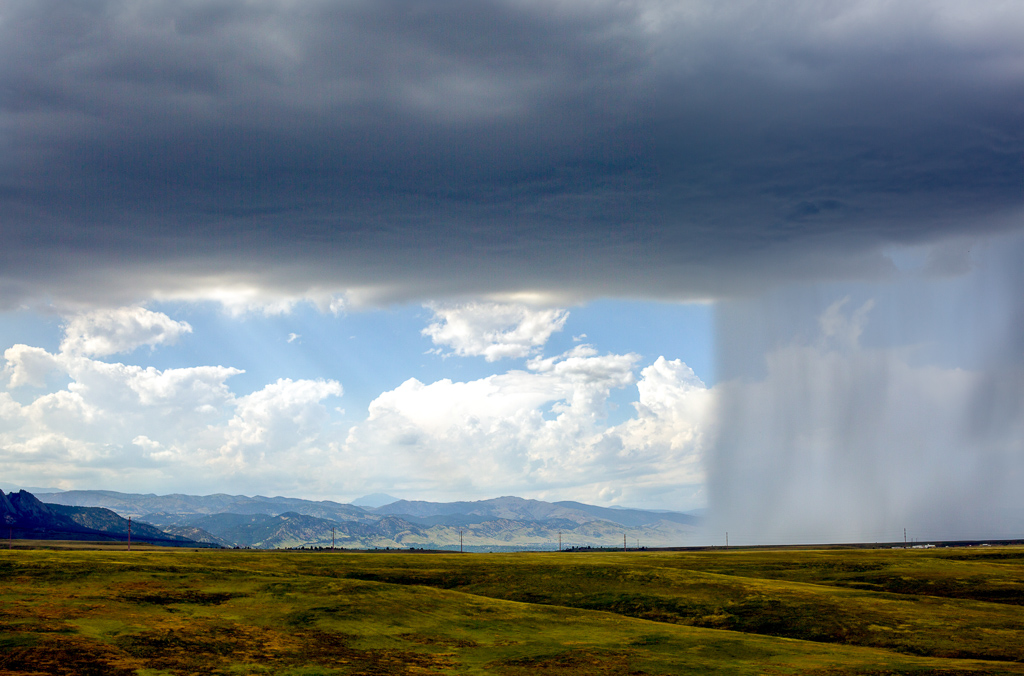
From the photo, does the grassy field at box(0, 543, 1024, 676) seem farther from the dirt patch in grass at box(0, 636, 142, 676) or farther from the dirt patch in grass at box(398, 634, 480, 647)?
the dirt patch in grass at box(398, 634, 480, 647)

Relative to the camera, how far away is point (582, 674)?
75.6 metres

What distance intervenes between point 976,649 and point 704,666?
114ft

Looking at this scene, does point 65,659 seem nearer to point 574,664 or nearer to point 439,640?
point 439,640

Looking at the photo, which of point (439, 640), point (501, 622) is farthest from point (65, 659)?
point (501, 622)

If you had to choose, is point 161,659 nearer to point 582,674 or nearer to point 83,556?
point 582,674

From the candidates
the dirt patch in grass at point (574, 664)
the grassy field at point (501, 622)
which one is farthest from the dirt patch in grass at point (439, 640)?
the dirt patch in grass at point (574, 664)

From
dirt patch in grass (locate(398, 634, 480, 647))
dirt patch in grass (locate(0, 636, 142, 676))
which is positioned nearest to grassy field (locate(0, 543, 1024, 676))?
dirt patch in grass (locate(0, 636, 142, 676))

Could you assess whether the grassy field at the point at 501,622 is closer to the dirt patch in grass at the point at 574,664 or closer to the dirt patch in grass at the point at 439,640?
the dirt patch in grass at the point at 574,664

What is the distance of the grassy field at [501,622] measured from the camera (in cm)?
7831

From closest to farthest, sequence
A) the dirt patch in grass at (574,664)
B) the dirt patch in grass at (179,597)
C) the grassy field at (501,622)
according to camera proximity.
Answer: the dirt patch in grass at (574,664) → the grassy field at (501,622) → the dirt patch in grass at (179,597)

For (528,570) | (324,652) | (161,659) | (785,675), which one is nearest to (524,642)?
(324,652)

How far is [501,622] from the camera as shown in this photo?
10406cm

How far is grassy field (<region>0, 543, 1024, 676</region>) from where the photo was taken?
78312 millimetres

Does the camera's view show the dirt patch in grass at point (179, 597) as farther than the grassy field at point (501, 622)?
Yes
